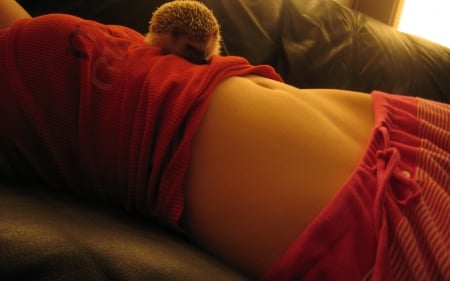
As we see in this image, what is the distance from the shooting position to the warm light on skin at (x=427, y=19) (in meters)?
2.10

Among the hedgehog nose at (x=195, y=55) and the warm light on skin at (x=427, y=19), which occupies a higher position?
the hedgehog nose at (x=195, y=55)

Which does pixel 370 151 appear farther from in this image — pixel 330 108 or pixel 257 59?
pixel 257 59

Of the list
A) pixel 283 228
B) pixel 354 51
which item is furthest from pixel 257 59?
pixel 283 228

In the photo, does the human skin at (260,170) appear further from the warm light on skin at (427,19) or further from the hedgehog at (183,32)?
the warm light on skin at (427,19)

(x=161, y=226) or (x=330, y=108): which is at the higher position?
(x=330, y=108)

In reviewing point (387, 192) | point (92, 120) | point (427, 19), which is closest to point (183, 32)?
point (92, 120)

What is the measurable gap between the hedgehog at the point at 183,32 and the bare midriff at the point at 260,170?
12 cm

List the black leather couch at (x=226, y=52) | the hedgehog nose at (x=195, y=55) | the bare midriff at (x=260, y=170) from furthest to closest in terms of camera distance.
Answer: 1. the hedgehog nose at (x=195, y=55)
2. the bare midriff at (x=260, y=170)
3. the black leather couch at (x=226, y=52)

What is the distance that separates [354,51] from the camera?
1.33 m

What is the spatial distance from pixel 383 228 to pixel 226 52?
0.84m

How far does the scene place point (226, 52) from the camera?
3.73 ft

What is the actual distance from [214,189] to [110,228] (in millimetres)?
157

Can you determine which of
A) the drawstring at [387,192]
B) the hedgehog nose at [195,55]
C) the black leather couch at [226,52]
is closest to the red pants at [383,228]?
the drawstring at [387,192]

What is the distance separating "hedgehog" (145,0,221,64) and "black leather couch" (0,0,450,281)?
1.09ft
